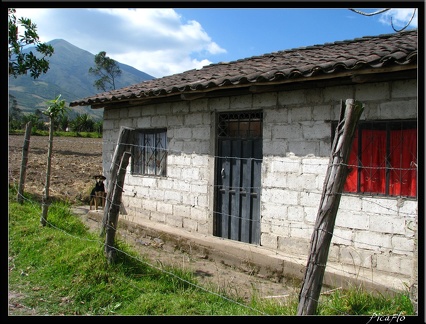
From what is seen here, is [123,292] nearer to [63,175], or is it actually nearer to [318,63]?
[318,63]

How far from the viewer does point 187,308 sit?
4066 millimetres

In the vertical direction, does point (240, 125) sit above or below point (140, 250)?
above

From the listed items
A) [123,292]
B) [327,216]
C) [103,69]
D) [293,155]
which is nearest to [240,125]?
[293,155]

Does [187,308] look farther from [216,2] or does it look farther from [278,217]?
[216,2]

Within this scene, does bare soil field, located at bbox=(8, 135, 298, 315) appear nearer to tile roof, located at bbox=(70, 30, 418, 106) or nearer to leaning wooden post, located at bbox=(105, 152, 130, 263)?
leaning wooden post, located at bbox=(105, 152, 130, 263)

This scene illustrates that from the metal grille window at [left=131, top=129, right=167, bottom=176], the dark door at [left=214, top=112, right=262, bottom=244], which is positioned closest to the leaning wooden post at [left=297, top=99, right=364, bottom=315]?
the dark door at [left=214, top=112, right=262, bottom=244]

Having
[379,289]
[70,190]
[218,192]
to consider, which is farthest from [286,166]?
[70,190]

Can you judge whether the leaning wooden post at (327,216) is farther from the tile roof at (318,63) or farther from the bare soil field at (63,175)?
the bare soil field at (63,175)

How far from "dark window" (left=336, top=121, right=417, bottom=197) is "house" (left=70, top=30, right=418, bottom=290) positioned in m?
0.01

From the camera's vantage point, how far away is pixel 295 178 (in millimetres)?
6020

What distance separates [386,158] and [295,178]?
133 cm

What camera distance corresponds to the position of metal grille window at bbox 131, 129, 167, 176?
843 cm

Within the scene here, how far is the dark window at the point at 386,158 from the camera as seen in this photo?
5.07m

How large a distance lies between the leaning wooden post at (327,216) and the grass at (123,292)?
410 mm
